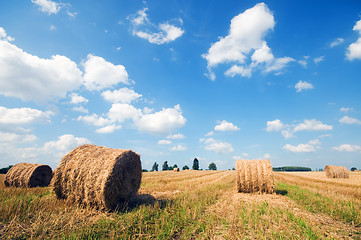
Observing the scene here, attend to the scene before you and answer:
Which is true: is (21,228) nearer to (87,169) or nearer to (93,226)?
(93,226)

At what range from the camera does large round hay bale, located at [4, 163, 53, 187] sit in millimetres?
11633

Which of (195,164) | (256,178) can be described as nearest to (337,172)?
(256,178)

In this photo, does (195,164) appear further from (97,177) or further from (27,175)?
(97,177)

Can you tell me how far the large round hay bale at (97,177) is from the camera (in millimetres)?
6258

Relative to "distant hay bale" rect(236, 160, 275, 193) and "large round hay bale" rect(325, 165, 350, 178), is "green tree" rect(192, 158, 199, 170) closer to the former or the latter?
"large round hay bale" rect(325, 165, 350, 178)

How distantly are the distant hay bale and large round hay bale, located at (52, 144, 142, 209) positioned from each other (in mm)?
5805

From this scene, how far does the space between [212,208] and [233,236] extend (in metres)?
2.20

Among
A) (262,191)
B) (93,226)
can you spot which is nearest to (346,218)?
(262,191)

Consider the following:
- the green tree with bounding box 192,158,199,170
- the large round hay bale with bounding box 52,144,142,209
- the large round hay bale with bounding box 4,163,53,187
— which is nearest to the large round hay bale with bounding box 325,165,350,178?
the large round hay bale with bounding box 52,144,142,209

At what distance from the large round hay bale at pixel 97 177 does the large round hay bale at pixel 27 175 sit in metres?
6.76

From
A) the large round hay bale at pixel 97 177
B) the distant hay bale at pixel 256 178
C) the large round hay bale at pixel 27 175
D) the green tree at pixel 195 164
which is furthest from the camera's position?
the green tree at pixel 195 164

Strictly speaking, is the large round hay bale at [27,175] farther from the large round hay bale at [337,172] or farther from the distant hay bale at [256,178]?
the large round hay bale at [337,172]

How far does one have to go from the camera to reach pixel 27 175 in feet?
38.6

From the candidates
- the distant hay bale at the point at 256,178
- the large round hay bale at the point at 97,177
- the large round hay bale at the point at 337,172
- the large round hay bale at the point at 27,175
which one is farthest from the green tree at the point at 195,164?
the large round hay bale at the point at 97,177
